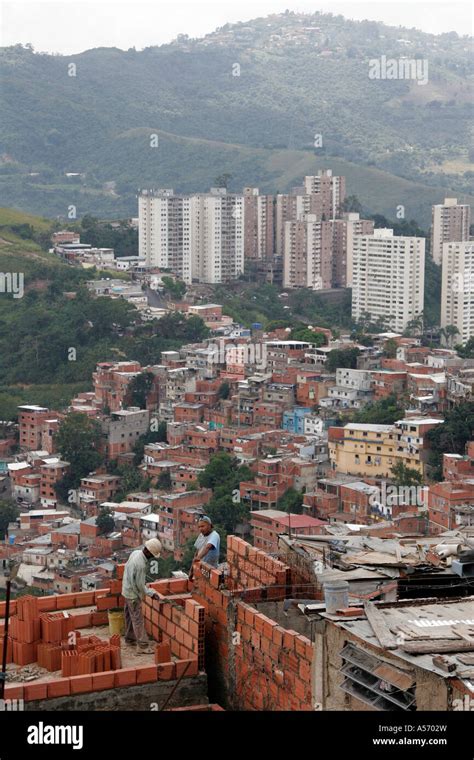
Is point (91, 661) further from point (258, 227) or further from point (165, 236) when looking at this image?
point (258, 227)

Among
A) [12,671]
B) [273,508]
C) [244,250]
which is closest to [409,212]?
[244,250]

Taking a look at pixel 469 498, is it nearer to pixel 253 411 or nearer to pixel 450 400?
pixel 450 400

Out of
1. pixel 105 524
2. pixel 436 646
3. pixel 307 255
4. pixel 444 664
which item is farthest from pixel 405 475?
pixel 307 255

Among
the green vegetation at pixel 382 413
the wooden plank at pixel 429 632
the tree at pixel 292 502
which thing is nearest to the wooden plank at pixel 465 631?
the wooden plank at pixel 429 632

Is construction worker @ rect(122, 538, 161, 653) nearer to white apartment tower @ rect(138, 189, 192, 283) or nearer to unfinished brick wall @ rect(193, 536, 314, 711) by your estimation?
unfinished brick wall @ rect(193, 536, 314, 711)

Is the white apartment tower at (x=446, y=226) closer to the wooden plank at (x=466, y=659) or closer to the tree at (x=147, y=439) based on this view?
the tree at (x=147, y=439)

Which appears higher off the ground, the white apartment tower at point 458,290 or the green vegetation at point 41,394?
the white apartment tower at point 458,290
